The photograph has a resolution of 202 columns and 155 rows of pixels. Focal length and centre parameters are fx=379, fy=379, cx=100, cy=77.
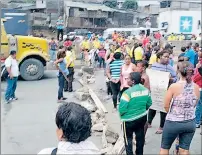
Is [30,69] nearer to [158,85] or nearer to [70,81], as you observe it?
[70,81]

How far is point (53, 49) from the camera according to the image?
64.6 feet

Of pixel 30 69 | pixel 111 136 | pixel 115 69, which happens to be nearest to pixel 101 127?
pixel 111 136

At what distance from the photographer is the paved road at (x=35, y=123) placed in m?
6.45

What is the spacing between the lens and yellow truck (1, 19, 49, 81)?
44.9 feet

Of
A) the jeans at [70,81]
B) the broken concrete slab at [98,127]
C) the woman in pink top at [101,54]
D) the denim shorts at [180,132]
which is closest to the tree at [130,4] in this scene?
the woman in pink top at [101,54]

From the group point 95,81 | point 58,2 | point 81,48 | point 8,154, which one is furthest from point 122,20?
point 8,154

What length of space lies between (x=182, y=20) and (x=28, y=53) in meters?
19.3

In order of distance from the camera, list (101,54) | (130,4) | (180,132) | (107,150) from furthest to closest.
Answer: (130,4)
(101,54)
(107,150)
(180,132)

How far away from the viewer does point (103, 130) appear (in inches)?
277

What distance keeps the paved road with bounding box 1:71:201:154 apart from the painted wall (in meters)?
17.6

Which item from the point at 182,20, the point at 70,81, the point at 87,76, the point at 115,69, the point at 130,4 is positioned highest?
the point at 130,4

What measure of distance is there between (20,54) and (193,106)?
10337 mm

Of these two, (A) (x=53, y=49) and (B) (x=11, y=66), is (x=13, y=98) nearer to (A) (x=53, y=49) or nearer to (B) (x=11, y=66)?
(B) (x=11, y=66)

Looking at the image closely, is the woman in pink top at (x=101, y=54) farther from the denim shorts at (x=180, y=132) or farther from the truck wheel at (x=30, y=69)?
the denim shorts at (x=180, y=132)
